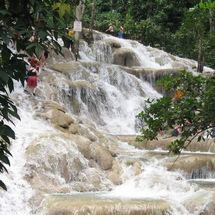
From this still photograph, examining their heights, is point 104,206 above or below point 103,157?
above

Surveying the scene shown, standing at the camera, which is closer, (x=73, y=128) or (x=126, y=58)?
(x=73, y=128)

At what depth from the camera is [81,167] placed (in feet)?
32.1

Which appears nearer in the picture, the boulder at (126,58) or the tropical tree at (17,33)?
the tropical tree at (17,33)

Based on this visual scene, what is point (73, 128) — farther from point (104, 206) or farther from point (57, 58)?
point (57, 58)

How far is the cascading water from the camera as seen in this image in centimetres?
752

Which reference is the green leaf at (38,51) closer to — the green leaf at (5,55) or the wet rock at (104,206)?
the green leaf at (5,55)

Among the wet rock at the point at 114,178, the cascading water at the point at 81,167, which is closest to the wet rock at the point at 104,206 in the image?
the cascading water at the point at 81,167

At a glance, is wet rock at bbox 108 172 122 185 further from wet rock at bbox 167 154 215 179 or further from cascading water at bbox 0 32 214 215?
wet rock at bbox 167 154 215 179

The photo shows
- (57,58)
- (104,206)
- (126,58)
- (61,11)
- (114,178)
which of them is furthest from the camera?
(126,58)

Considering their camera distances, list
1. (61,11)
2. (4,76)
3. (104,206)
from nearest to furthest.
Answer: (4,76) → (61,11) → (104,206)

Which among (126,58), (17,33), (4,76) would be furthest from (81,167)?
(126,58)

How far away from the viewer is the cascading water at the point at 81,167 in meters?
7.52

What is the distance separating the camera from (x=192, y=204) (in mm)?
7707

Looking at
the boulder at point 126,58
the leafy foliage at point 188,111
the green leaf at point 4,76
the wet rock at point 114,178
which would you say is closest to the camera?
the green leaf at point 4,76
